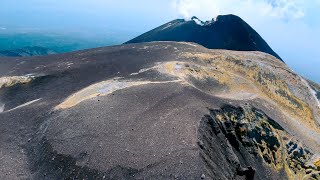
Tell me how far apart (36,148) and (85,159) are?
682 cm

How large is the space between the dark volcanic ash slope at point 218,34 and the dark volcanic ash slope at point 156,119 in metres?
74.4

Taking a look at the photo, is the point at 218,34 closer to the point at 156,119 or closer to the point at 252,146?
the point at 252,146

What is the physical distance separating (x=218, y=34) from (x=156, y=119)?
117m

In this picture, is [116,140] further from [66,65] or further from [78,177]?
[66,65]

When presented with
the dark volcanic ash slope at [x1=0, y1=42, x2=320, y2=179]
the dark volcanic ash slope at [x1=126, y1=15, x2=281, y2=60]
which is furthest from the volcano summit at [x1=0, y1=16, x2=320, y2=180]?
the dark volcanic ash slope at [x1=126, y1=15, x2=281, y2=60]

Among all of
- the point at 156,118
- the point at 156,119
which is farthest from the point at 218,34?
the point at 156,119

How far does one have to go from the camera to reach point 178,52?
2817 inches

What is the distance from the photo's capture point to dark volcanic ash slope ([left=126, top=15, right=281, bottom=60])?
480 ft

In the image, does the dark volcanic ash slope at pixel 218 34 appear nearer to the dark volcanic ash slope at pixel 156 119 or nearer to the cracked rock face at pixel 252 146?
the dark volcanic ash slope at pixel 156 119

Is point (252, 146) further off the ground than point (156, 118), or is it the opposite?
point (156, 118)

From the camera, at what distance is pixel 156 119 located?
4197 cm

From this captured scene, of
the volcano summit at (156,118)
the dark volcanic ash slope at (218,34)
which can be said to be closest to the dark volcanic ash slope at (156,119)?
the volcano summit at (156,118)

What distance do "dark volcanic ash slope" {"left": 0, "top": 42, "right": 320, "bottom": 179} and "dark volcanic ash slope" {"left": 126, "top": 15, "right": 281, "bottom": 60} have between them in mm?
74414

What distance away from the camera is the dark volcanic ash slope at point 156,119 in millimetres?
37094
